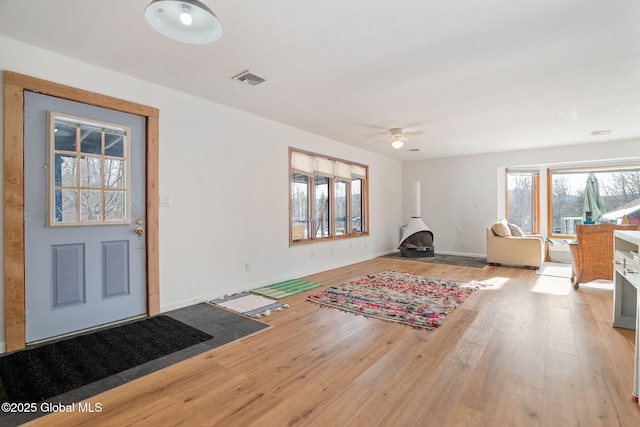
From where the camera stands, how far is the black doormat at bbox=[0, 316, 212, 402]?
6.33 feet

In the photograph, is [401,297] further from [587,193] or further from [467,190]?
[587,193]

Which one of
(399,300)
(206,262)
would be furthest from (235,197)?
(399,300)

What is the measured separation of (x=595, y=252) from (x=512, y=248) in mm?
1800

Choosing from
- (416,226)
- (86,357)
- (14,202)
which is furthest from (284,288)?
(416,226)

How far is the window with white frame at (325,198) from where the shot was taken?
518cm

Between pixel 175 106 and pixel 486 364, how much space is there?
382 cm

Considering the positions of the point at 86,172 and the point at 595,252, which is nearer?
the point at 86,172

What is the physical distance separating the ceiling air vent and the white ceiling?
6cm

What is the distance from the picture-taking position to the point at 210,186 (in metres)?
3.76

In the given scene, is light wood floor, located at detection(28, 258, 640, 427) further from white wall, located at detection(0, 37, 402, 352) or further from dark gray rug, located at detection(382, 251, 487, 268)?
dark gray rug, located at detection(382, 251, 487, 268)

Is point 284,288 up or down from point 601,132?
down

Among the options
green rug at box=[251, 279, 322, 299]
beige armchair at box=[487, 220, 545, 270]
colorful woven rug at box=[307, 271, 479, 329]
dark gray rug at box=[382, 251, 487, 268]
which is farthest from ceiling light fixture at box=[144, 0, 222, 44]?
beige armchair at box=[487, 220, 545, 270]

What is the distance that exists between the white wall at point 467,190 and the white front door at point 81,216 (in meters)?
6.55

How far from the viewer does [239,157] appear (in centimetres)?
409
